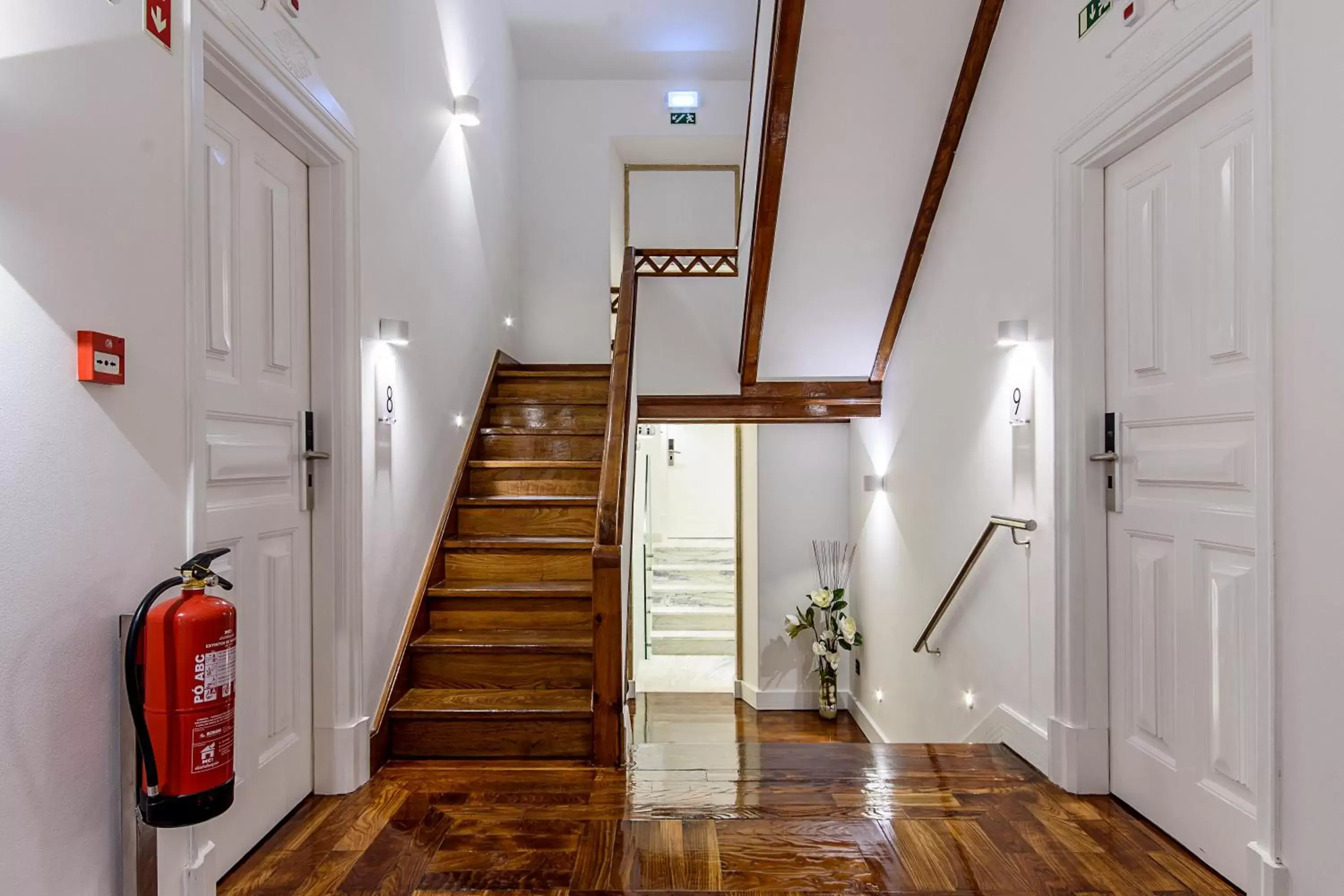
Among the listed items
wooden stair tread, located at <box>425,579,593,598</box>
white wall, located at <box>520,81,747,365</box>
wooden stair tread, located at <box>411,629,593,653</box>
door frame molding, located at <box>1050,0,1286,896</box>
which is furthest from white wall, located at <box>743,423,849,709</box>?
door frame molding, located at <box>1050,0,1286,896</box>

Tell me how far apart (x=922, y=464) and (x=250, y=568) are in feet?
10.6

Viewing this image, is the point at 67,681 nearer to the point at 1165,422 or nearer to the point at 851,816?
the point at 851,816

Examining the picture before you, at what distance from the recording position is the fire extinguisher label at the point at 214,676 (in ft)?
4.82

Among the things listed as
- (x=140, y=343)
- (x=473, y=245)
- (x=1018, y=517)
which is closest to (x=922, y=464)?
(x=1018, y=517)

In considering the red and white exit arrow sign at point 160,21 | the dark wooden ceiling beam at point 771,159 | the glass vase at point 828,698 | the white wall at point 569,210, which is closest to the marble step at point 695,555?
the glass vase at point 828,698

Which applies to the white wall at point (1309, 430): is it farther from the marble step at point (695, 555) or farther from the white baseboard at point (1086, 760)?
the marble step at point (695, 555)

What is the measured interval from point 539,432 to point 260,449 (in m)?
2.10

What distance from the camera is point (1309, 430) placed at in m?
1.67

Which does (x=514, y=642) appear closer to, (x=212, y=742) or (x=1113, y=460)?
→ (x=212, y=742)

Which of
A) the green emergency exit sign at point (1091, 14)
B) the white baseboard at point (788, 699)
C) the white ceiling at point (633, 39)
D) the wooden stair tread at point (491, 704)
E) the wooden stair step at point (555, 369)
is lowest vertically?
the white baseboard at point (788, 699)

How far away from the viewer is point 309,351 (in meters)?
2.46

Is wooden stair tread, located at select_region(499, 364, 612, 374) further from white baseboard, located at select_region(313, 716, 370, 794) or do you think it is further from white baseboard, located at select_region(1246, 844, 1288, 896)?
white baseboard, located at select_region(1246, 844, 1288, 896)

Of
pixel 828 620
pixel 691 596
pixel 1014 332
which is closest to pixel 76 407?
pixel 1014 332

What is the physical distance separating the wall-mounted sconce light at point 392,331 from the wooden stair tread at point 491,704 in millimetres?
1265
